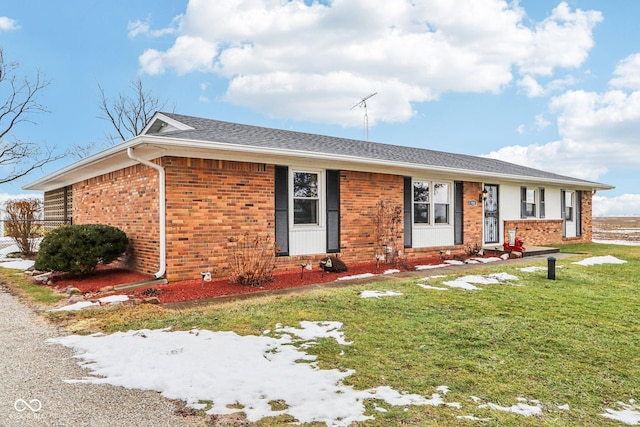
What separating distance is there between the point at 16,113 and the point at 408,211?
19883 millimetres

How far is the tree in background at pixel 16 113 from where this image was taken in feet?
60.5

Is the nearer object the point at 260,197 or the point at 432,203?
the point at 260,197

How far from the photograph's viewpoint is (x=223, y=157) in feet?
25.0

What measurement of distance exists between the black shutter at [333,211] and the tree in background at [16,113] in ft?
58.3

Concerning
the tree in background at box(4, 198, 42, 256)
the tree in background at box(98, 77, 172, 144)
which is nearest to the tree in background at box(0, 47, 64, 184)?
the tree in background at box(98, 77, 172, 144)

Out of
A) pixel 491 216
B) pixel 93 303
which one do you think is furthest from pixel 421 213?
pixel 93 303

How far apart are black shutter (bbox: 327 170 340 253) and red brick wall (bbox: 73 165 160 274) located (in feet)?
12.6

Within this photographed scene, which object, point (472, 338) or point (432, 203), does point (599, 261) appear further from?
point (472, 338)

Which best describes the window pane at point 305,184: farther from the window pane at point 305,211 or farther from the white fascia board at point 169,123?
the white fascia board at point 169,123

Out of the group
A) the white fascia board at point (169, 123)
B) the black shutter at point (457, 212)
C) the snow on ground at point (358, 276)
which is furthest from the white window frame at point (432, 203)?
the white fascia board at point (169, 123)

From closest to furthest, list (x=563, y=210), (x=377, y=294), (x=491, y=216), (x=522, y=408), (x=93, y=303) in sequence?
(x=522, y=408) → (x=93, y=303) → (x=377, y=294) → (x=491, y=216) → (x=563, y=210)

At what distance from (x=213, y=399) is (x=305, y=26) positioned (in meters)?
12.2

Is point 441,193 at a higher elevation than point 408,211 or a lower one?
higher

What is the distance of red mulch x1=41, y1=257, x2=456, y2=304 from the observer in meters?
6.49
